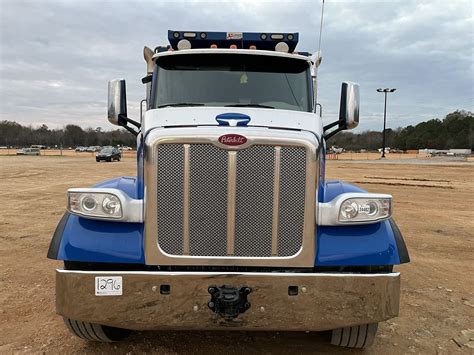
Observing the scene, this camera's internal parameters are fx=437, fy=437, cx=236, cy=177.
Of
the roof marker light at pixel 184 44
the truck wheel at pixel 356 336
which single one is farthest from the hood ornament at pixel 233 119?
the truck wheel at pixel 356 336

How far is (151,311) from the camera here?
3.03 m

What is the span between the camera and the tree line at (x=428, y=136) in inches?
3826

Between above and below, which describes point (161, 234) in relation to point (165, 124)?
below

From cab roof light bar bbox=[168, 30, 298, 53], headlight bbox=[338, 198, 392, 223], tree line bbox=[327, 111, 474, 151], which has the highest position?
tree line bbox=[327, 111, 474, 151]

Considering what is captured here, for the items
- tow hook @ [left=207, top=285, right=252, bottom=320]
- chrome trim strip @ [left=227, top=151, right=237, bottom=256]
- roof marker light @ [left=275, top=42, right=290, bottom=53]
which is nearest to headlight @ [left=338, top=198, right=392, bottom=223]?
chrome trim strip @ [left=227, top=151, right=237, bottom=256]

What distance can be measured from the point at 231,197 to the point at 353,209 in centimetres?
92

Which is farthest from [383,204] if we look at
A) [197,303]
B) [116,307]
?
[116,307]

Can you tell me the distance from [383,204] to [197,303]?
1.55 metres

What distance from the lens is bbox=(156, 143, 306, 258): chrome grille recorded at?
311cm

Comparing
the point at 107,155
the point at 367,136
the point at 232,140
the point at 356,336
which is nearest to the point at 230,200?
the point at 232,140

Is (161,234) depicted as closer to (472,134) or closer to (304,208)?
(304,208)

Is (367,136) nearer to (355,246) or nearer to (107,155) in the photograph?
(107,155)

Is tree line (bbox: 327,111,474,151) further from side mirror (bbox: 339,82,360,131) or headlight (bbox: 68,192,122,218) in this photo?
headlight (bbox: 68,192,122,218)

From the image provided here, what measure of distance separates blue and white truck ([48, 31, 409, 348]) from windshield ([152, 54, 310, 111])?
103cm
